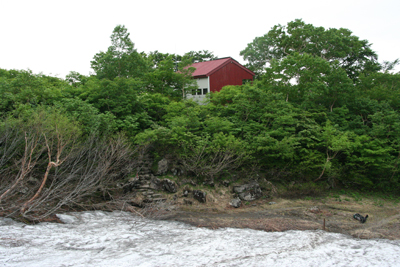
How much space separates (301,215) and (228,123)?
6364 mm

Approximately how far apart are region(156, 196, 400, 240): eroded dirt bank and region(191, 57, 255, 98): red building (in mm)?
13478

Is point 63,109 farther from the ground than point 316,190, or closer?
farther from the ground

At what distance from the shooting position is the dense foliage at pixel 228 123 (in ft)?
43.6

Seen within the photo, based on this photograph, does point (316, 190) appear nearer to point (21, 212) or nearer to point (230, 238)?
point (230, 238)

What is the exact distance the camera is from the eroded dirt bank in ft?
36.9

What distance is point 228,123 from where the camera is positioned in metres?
15.9

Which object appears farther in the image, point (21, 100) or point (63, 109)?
point (21, 100)

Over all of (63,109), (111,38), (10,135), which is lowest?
(10,135)

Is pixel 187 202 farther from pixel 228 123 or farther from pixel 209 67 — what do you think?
pixel 209 67

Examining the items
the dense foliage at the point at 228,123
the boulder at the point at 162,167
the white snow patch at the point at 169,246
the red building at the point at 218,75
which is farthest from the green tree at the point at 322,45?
the white snow patch at the point at 169,246

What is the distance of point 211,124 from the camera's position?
1584 cm

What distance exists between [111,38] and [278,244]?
634 inches

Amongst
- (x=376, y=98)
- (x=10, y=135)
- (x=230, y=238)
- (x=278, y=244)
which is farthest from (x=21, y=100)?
(x=376, y=98)

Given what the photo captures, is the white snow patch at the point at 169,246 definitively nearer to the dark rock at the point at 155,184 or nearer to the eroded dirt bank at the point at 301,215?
the eroded dirt bank at the point at 301,215
